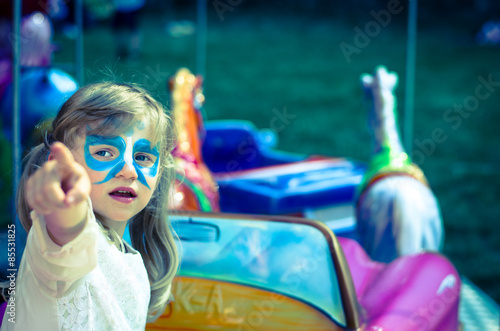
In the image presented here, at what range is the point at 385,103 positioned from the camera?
2059mm

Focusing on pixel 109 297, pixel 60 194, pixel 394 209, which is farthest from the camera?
pixel 394 209

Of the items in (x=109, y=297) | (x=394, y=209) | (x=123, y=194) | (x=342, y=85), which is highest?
(x=123, y=194)

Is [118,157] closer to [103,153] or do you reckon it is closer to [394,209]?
[103,153]

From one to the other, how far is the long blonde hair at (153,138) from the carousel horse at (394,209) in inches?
36.9

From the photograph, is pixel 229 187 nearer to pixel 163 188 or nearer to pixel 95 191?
pixel 163 188

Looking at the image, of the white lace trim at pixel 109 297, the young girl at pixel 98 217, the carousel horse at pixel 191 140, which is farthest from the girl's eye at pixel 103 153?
the carousel horse at pixel 191 140

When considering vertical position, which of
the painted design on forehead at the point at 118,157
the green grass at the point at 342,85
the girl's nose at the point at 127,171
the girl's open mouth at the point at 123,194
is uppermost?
the painted design on forehead at the point at 118,157

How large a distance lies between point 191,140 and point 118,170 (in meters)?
1.43

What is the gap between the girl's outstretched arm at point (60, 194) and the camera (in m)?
0.62

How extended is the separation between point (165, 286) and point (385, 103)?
1.27 meters

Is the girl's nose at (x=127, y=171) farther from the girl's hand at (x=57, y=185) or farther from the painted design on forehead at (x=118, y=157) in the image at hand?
the girl's hand at (x=57, y=185)

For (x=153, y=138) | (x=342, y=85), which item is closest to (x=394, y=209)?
(x=153, y=138)

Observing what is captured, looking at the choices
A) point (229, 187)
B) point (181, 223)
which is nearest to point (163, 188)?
point (181, 223)

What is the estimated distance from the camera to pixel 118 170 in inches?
32.8
